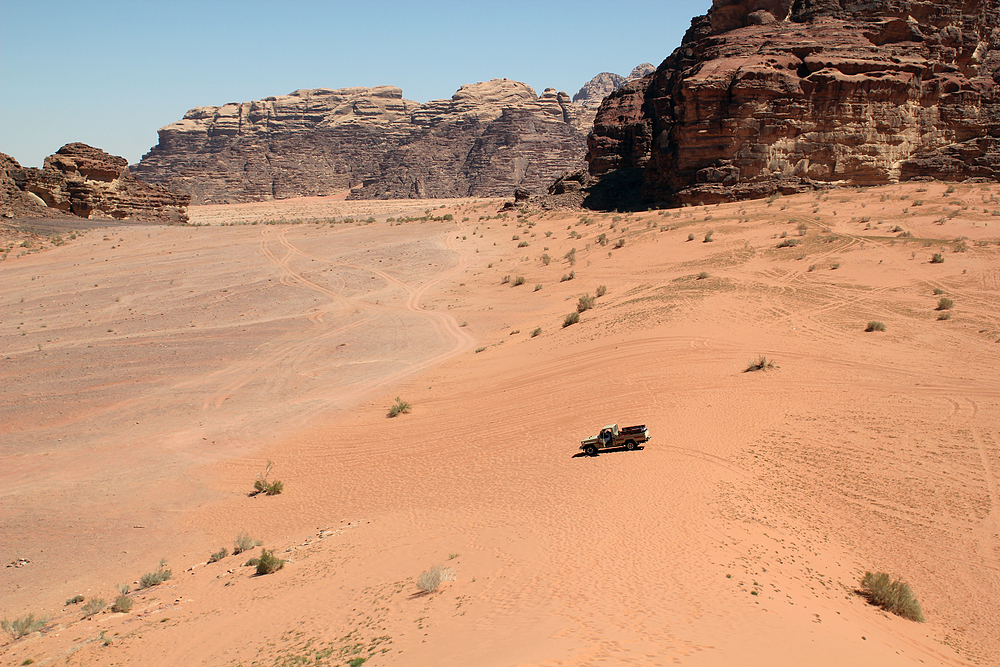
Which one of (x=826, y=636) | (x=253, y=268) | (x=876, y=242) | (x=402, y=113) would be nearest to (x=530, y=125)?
(x=402, y=113)

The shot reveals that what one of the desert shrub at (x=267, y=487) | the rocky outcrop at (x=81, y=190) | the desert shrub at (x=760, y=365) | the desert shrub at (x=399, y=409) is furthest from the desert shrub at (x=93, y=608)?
the rocky outcrop at (x=81, y=190)

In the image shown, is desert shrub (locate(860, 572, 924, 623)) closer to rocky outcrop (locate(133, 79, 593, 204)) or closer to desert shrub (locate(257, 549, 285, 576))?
desert shrub (locate(257, 549, 285, 576))

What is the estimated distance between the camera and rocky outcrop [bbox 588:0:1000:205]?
31.5 m

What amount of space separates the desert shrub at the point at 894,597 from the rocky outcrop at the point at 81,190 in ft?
151

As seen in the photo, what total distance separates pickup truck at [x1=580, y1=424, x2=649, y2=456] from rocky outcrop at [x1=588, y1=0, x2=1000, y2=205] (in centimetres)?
2536

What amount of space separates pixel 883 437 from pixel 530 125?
324 feet

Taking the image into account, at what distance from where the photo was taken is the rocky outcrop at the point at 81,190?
40.8 m

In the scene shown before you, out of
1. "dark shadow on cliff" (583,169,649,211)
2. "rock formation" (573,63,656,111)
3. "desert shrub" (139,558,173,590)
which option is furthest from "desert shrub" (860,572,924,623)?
"rock formation" (573,63,656,111)

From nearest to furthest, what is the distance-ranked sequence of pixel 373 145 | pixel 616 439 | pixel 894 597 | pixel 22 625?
pixel 894 597 → pixel 22 625 → pixel 616 439 → pixel 373 145

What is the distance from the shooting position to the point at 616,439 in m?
10.1

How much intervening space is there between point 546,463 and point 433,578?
3855 millimetres

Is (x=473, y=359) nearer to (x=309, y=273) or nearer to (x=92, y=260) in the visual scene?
(x=309, y=273)

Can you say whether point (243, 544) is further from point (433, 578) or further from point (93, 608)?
point (433, 578)

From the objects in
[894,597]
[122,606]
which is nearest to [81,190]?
[122,606]
